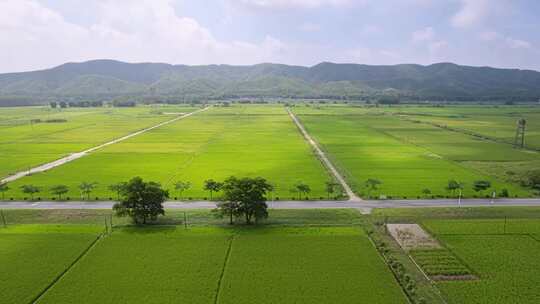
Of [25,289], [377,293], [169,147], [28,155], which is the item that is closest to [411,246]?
[377,293]

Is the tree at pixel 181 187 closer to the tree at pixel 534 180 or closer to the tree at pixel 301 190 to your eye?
the tree at pixel 301 190

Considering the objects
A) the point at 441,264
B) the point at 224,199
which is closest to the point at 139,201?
the point at 224,199

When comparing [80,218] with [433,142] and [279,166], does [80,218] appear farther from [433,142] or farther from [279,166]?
[433,142]

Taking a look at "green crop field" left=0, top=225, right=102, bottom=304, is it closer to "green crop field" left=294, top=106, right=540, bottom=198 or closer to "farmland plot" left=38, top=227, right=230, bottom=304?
"farmland plot" left=38, top=227, right=230, bottom=304

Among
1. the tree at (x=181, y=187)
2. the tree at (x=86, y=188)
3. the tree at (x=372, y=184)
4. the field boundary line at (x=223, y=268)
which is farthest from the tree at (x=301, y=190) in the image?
the tree at (x=86, y=188)

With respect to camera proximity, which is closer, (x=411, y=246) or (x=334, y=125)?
(x=411, y=246)

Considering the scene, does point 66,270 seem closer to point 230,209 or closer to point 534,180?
point 230,209

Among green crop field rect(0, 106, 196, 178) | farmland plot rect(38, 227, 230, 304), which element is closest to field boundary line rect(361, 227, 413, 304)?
farmland plot rect(38, 227, 230, 304)
